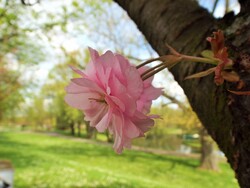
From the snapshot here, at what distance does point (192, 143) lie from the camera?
2625 centimetres

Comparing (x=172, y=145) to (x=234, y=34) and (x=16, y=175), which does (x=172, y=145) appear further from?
(x=234, y=34)

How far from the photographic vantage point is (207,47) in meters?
0.85

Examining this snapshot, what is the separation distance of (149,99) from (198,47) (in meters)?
0.50

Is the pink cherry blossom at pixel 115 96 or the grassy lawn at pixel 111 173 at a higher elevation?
the pink cherry blossom at pixel 115 96

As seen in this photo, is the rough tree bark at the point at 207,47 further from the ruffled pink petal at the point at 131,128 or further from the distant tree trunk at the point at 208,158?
the distant tree trunk at the point at 208,158

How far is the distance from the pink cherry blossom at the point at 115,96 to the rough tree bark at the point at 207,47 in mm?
206

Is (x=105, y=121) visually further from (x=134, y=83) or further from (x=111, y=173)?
(x=111, y=173)

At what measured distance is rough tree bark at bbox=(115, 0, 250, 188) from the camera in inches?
24.1

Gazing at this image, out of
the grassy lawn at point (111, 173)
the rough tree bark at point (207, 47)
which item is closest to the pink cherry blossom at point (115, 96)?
the rough tree bark at point (207, 47)

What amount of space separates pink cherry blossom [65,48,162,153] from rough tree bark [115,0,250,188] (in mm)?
206

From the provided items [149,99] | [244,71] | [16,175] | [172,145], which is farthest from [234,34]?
[172,145]

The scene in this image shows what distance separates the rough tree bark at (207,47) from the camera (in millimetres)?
612

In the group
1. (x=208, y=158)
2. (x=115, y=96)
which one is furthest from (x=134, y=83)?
(x=208, y=158)

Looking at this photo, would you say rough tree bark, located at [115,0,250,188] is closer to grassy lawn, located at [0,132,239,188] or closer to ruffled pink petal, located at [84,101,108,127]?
ruffled pink petal, located at [84,101,108,127]
